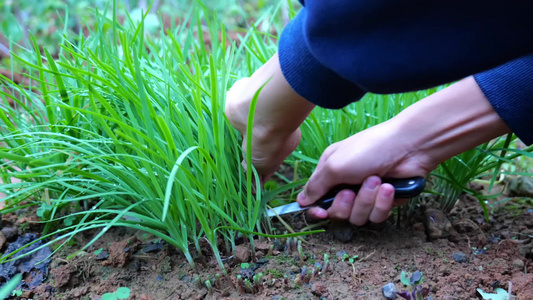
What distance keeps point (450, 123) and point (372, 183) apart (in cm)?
21

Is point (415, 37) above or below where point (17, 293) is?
above

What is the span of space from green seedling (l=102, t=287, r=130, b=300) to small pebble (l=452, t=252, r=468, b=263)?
718 millimetres

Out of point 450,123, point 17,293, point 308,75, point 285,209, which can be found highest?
point 308,75

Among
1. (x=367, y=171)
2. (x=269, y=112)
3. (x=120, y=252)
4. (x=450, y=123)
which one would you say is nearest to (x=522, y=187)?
(x=450, y=123)

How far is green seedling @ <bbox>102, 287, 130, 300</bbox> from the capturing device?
3.00 feet

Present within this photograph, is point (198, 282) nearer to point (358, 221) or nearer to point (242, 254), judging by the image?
point (242, 254)

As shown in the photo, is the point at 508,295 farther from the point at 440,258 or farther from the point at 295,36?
the point at 295,36

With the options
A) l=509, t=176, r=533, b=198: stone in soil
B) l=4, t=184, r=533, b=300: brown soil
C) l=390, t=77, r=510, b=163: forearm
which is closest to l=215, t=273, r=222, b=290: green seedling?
l=4, t=184, r=533, b=300: brown soil

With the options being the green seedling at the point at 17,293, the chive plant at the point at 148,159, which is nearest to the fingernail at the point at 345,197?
the chive plant at the point at 148,159

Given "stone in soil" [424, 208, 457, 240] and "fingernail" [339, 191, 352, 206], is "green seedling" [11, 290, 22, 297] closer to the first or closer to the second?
"fingernail" [339, 191, 352, 206]

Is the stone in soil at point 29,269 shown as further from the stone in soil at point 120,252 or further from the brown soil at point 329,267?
the stone in soil at point 120,252

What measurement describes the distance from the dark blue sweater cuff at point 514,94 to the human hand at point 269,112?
0.39 m

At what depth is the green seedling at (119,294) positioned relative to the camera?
0.92m

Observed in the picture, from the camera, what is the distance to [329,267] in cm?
101
